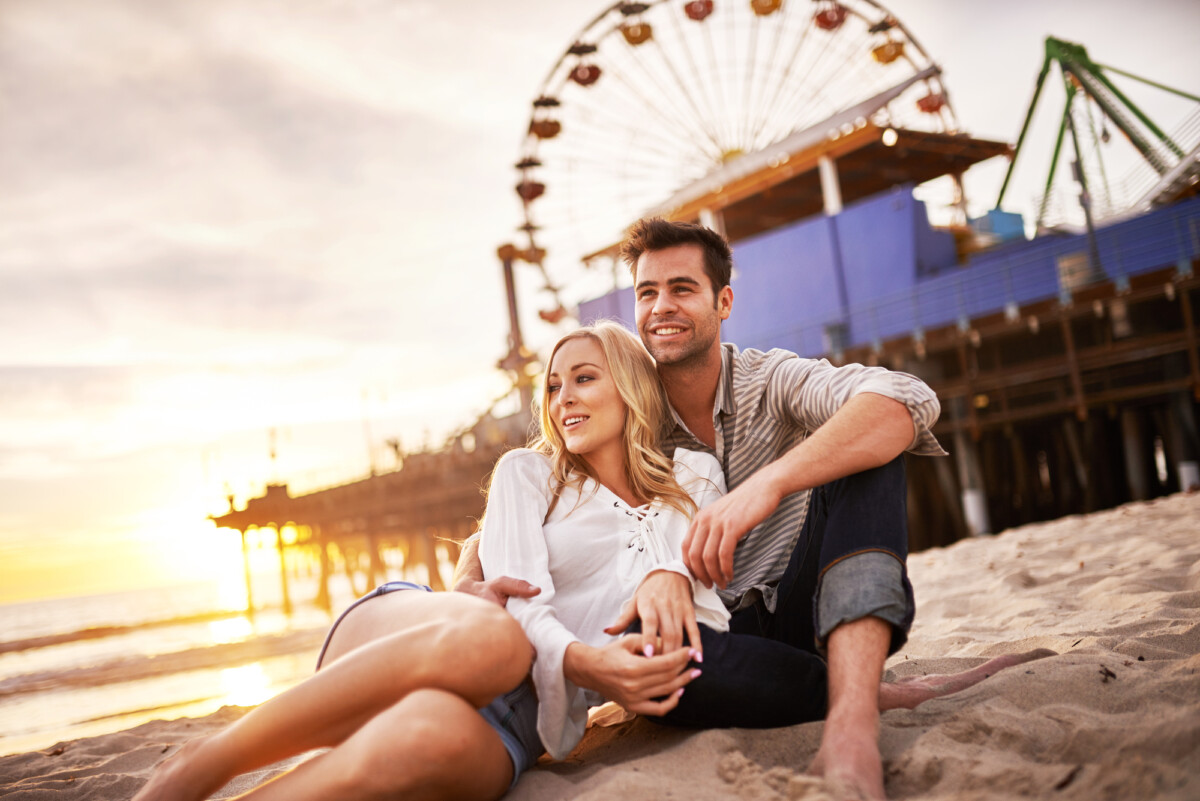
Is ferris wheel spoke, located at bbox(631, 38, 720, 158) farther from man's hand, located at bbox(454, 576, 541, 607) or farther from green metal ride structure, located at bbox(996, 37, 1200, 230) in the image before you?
man's hand, located at bbox(454, 576, 541, 607)

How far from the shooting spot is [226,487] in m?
29.9

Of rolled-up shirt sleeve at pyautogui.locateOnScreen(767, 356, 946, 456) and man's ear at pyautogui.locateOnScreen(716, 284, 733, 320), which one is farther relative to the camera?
man's ear at pyautogui.locateOnScreen(716, 284, 733, 320)

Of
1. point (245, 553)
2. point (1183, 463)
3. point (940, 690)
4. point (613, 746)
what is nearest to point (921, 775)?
point (940, 690)

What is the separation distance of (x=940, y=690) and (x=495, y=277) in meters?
22.2

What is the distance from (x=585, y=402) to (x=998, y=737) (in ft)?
4.38

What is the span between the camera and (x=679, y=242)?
2619 mm

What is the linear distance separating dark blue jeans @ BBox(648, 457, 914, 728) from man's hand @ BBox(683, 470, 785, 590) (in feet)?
0.52

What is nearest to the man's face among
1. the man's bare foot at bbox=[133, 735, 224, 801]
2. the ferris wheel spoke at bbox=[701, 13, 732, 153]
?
the man's bare foot at bbox=[133, 735, 224, 801]

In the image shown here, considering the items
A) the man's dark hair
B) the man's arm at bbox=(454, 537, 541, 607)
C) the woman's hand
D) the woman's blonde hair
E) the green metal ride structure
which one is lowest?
the woman's hand

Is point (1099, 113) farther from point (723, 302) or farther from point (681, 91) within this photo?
point (723, 302)

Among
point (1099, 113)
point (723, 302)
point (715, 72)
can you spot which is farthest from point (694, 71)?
point (723, 302)

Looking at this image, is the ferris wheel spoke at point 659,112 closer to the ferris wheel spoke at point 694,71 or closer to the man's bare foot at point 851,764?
the ferris wheel spoke at point 694,71

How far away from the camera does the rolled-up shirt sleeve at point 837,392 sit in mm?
2016

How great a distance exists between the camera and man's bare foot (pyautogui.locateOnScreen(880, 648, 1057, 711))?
2076mm
